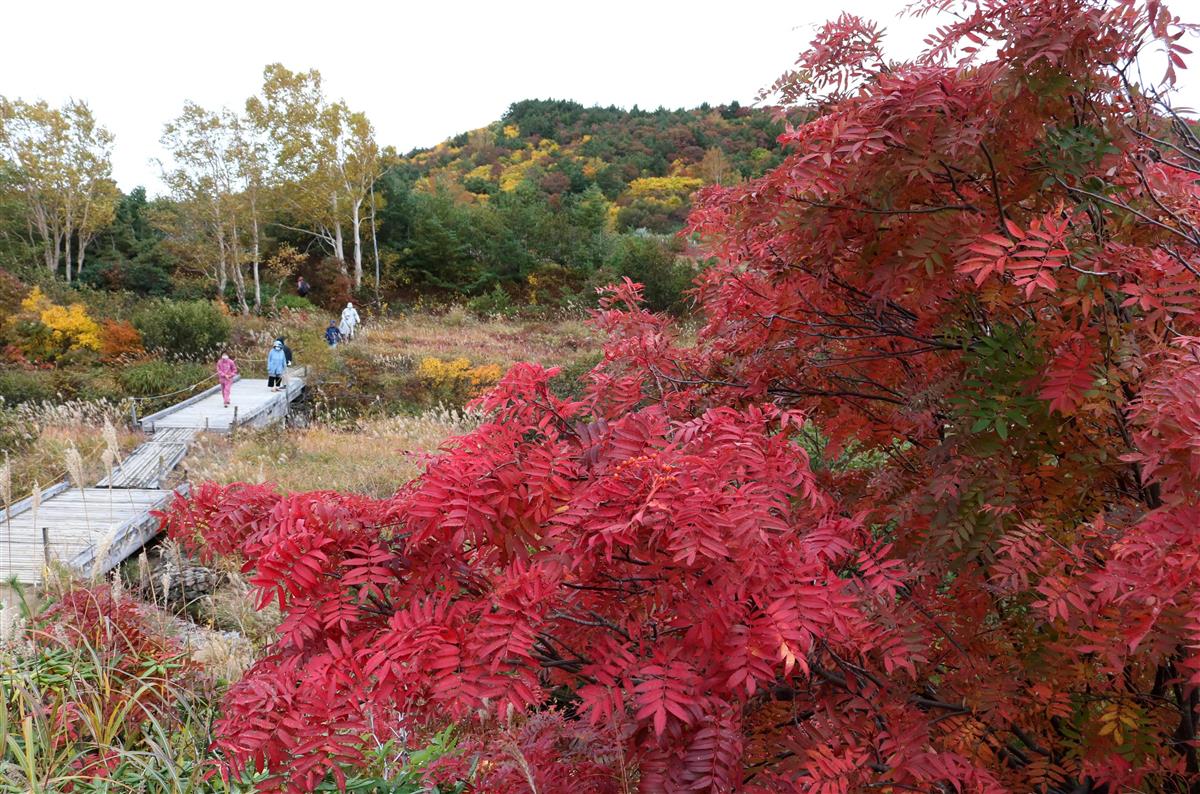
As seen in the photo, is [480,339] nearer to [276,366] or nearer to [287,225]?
[276,366]

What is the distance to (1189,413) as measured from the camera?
1472mm

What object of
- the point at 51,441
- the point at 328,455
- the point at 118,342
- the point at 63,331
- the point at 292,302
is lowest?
the point at 328,455

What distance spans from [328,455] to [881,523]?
31.5 feet

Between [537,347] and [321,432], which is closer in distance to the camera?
[321,432]

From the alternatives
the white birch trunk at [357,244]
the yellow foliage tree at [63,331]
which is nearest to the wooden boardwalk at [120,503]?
the yellow foliage tree at [63,331]

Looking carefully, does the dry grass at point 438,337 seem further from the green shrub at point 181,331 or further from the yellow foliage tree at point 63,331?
the yellow foliage tree at point 63,331

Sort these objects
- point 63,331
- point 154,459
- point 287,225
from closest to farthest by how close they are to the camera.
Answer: point 154,459
point 63,331
point 287,225

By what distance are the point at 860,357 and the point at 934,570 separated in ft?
2.36

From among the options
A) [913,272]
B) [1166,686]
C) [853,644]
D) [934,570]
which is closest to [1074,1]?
[913,272]

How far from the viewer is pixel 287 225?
30.3 meters

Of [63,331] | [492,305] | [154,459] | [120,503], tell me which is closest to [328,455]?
[154,459]

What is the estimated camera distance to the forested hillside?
25547 millimetres

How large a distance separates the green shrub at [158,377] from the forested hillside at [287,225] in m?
7.77

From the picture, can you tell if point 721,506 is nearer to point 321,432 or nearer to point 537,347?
point 321,432
